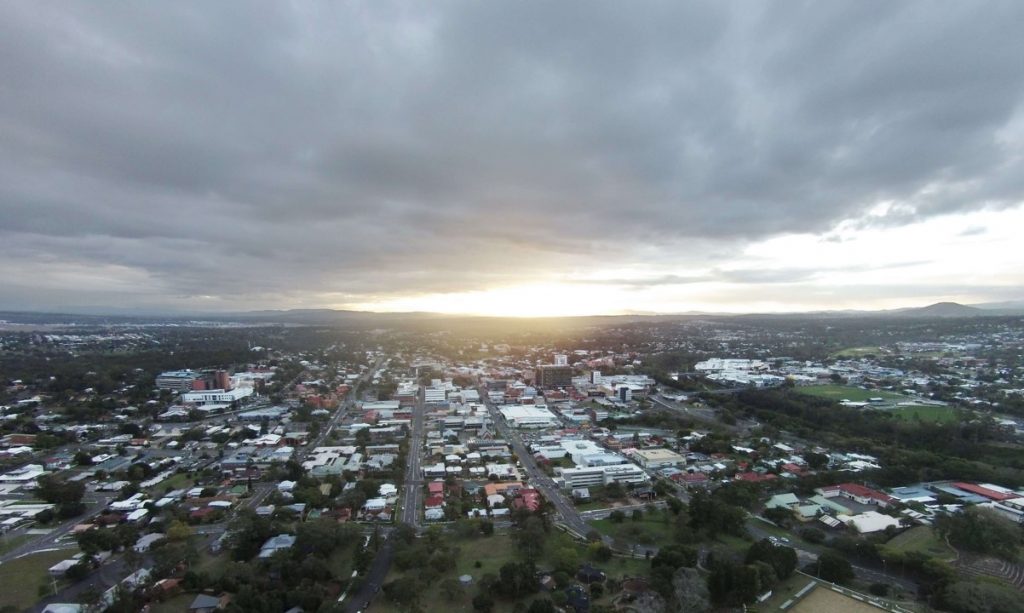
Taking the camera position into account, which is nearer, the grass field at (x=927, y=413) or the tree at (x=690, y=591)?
the tree at (x=690, y=591)

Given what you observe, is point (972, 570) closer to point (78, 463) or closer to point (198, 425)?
point (78, 463)

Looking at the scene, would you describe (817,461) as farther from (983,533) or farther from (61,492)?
(61,492)

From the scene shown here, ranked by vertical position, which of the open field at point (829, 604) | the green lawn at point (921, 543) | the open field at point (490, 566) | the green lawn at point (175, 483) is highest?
the green lawn at point (921, 543)

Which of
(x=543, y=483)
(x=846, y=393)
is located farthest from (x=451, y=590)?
(x=846, y=393)

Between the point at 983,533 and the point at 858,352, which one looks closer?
the point at 983,533

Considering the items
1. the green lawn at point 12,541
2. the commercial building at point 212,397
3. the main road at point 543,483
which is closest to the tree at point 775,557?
the main road at point 543,483

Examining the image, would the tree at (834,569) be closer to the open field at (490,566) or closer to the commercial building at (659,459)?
the open field at (490,566)

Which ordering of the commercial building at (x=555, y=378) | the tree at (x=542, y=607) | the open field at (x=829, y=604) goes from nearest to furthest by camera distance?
the tree at (x=542, y=607), the open field at (x=829, y=604), the commercial building at (x=555, y=378)

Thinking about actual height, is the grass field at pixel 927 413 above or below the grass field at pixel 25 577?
above
